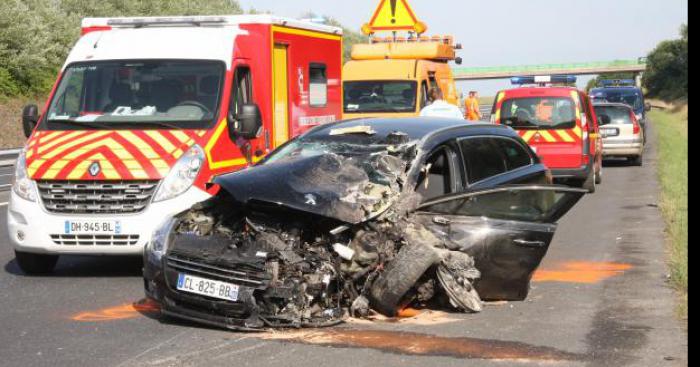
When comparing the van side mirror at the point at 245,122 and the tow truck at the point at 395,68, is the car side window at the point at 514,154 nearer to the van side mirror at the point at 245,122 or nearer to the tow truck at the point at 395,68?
the van side mirror at the point at 245,122

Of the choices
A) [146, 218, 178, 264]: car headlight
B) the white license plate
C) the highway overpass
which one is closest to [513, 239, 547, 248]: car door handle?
[146, 218, 178, 264]: car headlight

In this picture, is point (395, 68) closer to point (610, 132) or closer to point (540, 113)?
point (540, 113)

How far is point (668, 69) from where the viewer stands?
101000mm

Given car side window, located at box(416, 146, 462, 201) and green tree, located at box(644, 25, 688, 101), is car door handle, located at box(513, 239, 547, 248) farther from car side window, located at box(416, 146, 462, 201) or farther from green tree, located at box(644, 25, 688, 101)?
green tree, located at box(644, 25, 688, 101)

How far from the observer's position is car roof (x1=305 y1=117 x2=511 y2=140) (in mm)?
A: 9484

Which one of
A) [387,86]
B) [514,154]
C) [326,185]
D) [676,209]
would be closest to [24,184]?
[326,185]

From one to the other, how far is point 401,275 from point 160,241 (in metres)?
1.88

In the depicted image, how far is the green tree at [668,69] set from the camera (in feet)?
316

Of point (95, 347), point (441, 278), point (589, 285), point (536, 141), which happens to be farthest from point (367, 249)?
point (536, 141)

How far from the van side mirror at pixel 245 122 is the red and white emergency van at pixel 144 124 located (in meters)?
0.01

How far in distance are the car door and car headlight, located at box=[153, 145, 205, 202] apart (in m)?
2.72

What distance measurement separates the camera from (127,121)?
11273 mm

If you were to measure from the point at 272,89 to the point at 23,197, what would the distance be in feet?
11.5

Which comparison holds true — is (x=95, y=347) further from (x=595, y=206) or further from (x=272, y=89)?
(x=595, y=206)
